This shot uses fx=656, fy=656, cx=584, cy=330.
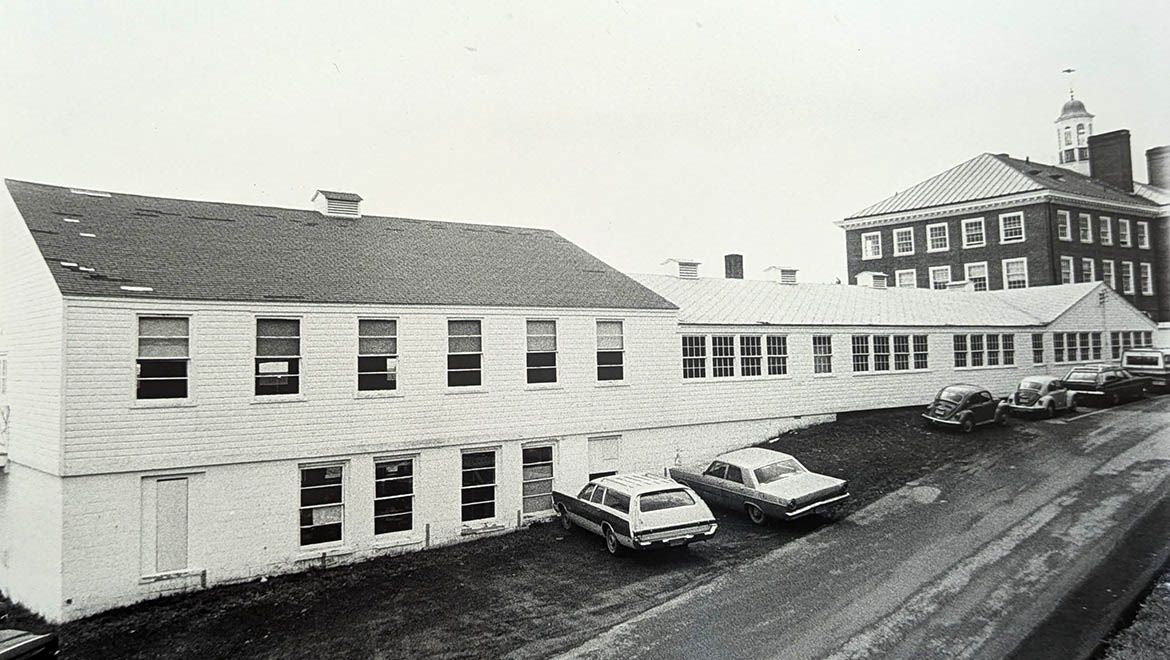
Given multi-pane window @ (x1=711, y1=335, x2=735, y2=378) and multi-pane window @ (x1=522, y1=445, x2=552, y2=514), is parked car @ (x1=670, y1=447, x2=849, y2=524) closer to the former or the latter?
multi-pane window @ (x1=522, y1=445, x2=552, y2=514)

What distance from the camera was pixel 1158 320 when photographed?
888 cm

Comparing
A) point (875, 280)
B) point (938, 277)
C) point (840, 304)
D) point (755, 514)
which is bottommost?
point (755, 514)

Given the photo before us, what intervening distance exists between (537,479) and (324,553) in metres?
5.82

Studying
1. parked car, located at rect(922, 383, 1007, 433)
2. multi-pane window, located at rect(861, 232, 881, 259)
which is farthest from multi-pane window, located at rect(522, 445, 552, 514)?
multi-pane window, located at rect(861, 232, 881, 259)

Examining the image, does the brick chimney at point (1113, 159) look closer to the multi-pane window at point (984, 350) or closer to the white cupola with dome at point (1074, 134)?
the white cupola with dome at point (1074, 134)

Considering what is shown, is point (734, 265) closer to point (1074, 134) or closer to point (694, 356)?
point (694, 356)

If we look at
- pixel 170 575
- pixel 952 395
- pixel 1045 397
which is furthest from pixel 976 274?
pixel 170 575

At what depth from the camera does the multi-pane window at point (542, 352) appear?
18.9m

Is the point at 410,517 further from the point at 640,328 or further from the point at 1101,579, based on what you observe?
the point at 1101,579

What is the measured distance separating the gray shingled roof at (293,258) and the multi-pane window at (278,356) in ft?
2.26

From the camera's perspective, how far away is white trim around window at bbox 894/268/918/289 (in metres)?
35.8

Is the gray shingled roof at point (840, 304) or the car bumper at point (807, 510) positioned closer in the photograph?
the car bumper at point (807, 510)

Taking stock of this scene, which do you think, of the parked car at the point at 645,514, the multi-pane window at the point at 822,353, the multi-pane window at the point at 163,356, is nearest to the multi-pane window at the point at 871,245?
the multi-pane window at the point at 822,353

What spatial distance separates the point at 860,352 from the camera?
25.8m
